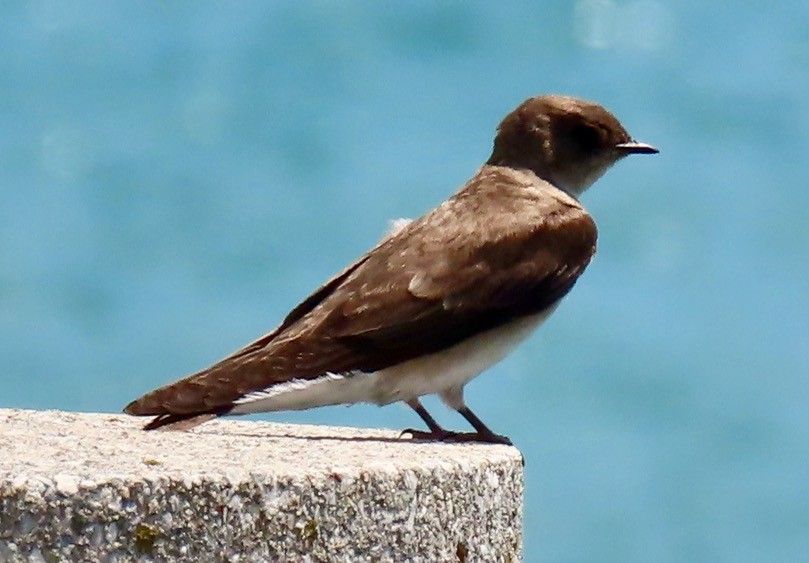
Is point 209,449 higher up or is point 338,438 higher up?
point 338,438

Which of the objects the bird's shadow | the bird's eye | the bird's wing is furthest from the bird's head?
the bird's shadow

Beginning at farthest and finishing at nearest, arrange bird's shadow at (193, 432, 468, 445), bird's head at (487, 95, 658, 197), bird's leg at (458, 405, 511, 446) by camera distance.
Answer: bird's head at (487, 95, 658, 197), bird's leg at (458, 405, 511, 446), bird's shadow at (193, 432, 468, 445)

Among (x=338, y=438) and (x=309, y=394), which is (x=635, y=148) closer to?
(x=309, y=394)

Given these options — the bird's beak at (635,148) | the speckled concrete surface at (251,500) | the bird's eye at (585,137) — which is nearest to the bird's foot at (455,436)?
the speckled concrete surface at (251,500)

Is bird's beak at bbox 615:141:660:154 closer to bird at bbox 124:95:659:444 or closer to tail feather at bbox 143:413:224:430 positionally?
bird at bbox 124:95:659:444

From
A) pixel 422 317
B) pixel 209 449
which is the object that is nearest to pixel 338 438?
pixel 422 317

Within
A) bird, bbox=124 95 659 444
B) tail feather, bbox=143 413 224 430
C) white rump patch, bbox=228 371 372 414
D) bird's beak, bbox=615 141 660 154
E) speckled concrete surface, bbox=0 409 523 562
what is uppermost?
bird's beak, bbox=615 141 660 154

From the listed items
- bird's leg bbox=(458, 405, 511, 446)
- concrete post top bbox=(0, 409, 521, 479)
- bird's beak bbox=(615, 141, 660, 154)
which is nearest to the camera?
concrete post top bbox=(0, 409, 521, 479)
